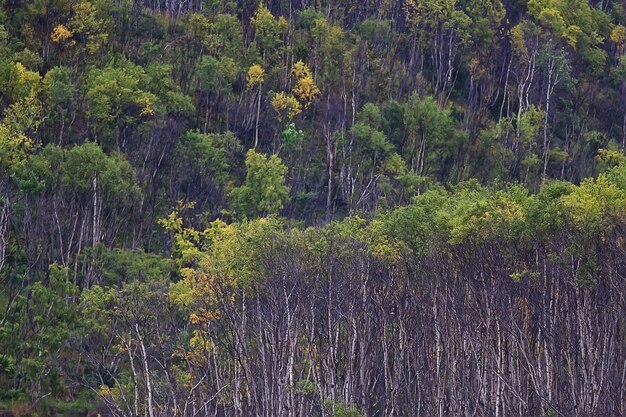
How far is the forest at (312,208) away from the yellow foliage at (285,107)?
136mm

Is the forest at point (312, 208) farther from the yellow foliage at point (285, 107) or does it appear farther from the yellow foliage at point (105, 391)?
the yellow foliage at point (105, 391)

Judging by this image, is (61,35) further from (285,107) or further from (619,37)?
(619,37)

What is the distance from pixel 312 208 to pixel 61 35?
689 inches

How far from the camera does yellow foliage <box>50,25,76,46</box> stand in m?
73.7

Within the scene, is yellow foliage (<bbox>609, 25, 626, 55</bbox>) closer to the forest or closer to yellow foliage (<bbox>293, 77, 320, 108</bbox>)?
the forest

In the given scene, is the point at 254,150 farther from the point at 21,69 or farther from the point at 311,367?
the point at 311,367

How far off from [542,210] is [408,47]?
45953 mm

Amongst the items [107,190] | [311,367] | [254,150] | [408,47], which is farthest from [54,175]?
[408,47]

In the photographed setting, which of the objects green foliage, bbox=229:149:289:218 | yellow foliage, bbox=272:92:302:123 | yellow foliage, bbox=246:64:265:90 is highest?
yellow foliage, bbox=246:64:265:90

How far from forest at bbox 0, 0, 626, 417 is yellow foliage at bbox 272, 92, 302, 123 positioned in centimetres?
14

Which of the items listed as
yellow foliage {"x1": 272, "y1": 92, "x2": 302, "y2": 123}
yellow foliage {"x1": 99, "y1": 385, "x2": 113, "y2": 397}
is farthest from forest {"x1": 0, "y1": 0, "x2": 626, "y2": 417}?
yellow foliage {"x1": 99, "y1": 385, "x2": 113, "y2": 397}

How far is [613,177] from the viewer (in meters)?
47.4

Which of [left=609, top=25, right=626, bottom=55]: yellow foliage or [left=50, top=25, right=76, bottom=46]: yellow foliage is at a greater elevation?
[left=50, top=25, right=76, bottom=46]: yellow foliage

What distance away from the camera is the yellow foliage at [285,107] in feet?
256
